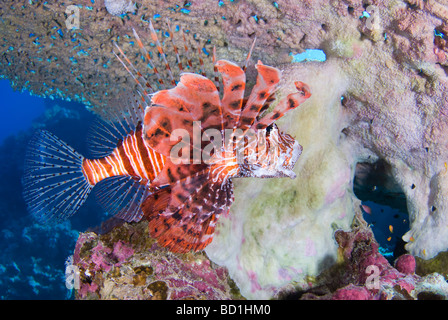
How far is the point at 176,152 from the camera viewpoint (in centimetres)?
230

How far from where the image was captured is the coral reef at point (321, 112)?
3.05 m

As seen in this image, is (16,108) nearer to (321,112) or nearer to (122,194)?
(122,194)

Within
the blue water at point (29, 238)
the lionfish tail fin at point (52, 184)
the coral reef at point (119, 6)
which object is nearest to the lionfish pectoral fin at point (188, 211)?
the lionfish tail fin at point (52, 184)

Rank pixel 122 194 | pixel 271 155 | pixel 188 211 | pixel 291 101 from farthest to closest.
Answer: pixel 122 194 → pixel 271 155 → pixel 188 211 → pixel 291 101

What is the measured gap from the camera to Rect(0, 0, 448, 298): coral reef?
3053 mm

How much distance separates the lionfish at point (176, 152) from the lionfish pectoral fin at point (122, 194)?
12 millimetres

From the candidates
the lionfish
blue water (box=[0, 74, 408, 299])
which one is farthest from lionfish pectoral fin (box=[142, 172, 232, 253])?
blue water (box=[0, 74, 408, 299])

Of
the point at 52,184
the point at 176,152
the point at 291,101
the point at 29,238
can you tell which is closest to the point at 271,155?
the point at 291,101

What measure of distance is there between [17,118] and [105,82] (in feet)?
199

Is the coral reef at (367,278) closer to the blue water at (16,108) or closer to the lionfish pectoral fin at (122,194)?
the lionfish pectoral fin at (122,194)

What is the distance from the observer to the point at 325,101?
144 inches

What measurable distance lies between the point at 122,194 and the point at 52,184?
923mm
